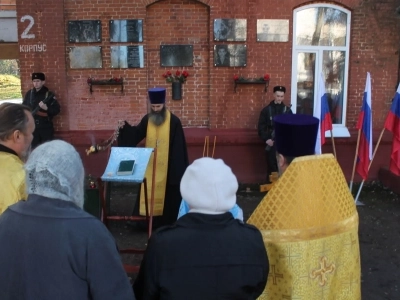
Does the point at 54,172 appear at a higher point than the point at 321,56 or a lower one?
lower

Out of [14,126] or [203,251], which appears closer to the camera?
[203,251]

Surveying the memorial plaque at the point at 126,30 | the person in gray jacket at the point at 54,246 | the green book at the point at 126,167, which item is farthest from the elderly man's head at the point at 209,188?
the memorial plaque at the point at 126,30

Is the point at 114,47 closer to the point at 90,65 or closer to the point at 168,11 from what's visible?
the point at 90,65

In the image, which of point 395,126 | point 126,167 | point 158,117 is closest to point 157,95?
point 158,117

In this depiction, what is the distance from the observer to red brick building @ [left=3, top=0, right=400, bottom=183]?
8.74 m

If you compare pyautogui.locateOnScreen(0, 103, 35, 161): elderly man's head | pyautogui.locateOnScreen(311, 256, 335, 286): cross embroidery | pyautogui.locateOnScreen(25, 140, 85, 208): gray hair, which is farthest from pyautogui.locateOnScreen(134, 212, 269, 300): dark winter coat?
pyautogui.locateOnScreen(0, 103, 35, 161): elderly man's head

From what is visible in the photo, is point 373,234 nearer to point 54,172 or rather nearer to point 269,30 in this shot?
point 269,30

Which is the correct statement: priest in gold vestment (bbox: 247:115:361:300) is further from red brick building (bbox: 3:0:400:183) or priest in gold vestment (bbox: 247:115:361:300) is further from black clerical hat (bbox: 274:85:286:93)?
red brick building (bbox: 3:0:400:183)

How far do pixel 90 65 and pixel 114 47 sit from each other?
54 centimetres

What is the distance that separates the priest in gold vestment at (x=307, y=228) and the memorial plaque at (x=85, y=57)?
22.0 ft

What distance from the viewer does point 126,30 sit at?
28.7 feet

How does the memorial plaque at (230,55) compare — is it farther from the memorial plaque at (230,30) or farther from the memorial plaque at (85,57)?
the memorial plaque at (85,57)

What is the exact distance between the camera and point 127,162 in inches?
200

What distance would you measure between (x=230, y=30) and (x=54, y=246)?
739cm
